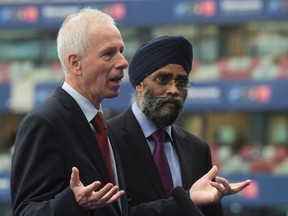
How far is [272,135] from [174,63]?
23.0m

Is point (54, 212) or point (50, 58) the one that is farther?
point (50, 58)

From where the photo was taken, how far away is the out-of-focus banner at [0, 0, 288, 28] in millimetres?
27422

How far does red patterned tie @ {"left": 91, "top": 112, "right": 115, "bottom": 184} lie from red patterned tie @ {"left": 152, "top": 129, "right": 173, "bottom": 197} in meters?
0.76

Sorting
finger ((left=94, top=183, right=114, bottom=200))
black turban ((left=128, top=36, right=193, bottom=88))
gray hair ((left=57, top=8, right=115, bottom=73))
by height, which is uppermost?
gray hair ((left=57, top=8, right=115, bottom=73))

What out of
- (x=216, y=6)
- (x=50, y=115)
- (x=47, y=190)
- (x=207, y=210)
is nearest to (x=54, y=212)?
(x=47, y=190)

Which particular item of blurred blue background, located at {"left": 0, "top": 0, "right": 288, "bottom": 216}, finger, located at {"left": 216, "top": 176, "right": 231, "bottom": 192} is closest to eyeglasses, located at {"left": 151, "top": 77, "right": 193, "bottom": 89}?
finger, located at {"left": 216, "top": 176, "right": 231, "bottom": 192}

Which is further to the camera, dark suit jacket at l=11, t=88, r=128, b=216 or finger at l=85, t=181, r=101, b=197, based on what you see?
dark suit jacket at l=11, t=88, r=128, b=216

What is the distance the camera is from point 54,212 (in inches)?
147

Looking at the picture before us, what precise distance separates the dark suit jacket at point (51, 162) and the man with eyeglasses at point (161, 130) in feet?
2.51

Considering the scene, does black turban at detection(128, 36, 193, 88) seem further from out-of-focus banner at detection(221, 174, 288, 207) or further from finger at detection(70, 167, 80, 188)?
out-of-focus banner at detection(221, 174, 288, 207)

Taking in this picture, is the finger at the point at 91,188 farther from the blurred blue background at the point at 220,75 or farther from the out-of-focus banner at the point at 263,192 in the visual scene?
the out-of-focus banner at the point at 263,192

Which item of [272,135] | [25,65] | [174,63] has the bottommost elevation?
[272,135]

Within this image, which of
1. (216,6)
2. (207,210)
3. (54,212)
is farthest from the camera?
(216,6)

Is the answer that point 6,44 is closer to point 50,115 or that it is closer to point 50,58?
point 50,58
